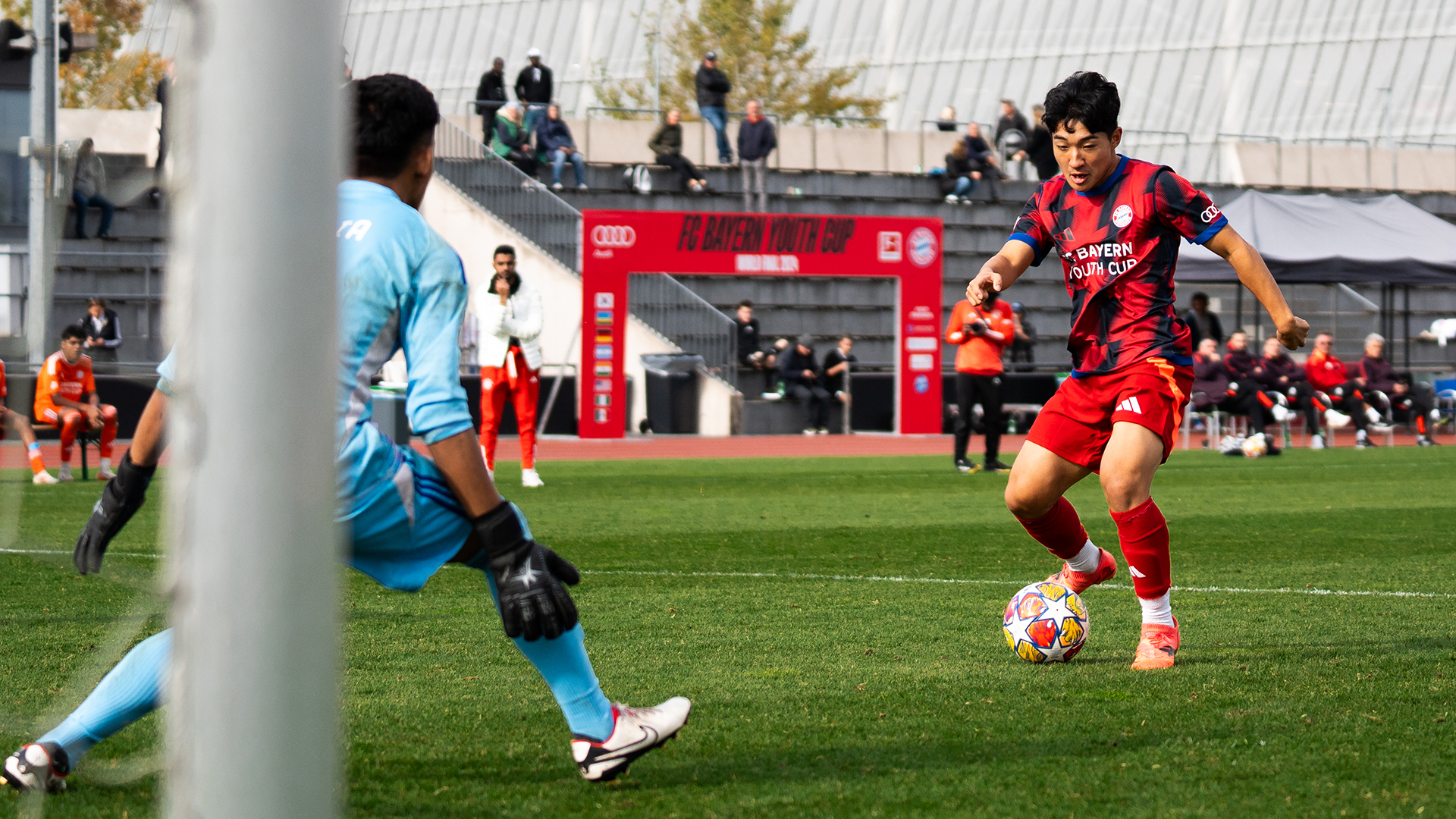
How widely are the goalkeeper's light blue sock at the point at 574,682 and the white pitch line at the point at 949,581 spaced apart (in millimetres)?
4055

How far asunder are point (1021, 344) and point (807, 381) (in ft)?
11.7

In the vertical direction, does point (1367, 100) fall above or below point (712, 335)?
above

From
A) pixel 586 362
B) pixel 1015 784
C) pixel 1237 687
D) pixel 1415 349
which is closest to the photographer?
pixel 1015 784

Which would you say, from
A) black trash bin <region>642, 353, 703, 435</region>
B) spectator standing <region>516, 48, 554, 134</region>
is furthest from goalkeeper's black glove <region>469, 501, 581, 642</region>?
spectator standing <region>516, 48, 554, 134</region>

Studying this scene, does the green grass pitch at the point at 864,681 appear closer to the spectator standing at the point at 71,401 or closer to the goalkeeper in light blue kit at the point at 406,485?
the goalkeeper in light blue kit at the point at 406,485

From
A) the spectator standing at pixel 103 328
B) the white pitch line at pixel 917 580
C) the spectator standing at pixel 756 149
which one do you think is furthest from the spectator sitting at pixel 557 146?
the white pitch line at pixel 917 580

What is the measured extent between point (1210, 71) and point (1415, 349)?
51.3 feet

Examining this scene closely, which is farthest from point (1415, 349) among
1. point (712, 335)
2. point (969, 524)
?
point (969, 524)

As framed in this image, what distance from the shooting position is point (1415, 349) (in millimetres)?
32531

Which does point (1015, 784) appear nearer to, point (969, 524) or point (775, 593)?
point (775, 593)

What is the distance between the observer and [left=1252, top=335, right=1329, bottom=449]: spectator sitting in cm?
2095

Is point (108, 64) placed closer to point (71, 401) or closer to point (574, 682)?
point (574, 682)

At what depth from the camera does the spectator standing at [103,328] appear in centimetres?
1961

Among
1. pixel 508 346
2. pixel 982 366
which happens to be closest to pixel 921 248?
pixel 982 366
